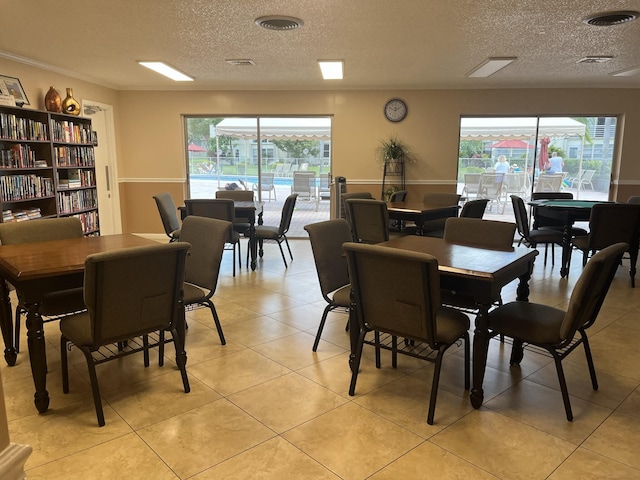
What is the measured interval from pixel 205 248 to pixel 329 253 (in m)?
0.86

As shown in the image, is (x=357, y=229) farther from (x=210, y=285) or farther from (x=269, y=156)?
(x=269, y=156)

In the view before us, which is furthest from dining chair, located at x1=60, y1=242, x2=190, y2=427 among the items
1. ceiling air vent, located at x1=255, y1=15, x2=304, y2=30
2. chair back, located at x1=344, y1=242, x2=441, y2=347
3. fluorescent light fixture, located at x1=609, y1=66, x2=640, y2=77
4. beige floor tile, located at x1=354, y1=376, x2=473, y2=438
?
fluorescent light fixture, located at x1=609, y1=66, x2=640, y2=77

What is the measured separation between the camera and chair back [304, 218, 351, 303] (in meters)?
3.04

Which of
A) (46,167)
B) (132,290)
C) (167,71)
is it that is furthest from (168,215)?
(132,290)

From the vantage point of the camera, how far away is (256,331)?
11.7 ft

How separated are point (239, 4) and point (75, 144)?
11.0ft

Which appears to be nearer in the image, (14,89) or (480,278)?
(480,278)

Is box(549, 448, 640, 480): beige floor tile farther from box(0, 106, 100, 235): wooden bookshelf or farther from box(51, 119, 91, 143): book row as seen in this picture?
box(51, 119, 91, 143): book row

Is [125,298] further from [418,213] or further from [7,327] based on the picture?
[418,213]

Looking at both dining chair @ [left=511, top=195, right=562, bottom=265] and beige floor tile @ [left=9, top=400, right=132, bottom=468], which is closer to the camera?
beige floor tile @ [left=9, top=400, right=132, bottom=468]

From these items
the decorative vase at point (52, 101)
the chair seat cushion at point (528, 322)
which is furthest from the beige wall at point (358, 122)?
the chair seat cushion at point (528, 322)

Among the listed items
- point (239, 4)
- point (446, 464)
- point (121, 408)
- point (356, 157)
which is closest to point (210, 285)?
point (121, 408)

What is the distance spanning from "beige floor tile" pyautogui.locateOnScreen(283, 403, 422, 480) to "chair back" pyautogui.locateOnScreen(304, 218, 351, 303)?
825 millimetres

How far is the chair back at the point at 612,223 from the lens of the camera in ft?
15.4
